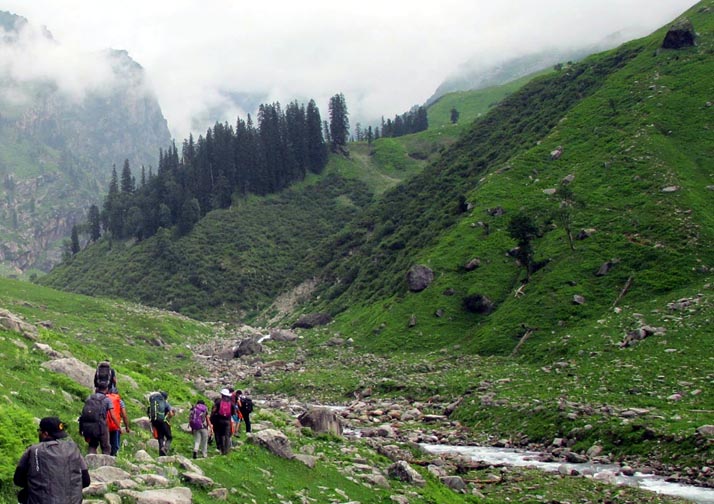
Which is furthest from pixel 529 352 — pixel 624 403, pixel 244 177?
pixel 244 177

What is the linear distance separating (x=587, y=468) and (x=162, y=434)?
1973 centimetres

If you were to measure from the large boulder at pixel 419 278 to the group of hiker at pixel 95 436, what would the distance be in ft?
166

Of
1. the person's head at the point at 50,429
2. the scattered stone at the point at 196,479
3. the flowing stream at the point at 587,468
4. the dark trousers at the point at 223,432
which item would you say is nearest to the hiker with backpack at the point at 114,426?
the scattered stone at the point at 196,479

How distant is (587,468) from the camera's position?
29531 mm

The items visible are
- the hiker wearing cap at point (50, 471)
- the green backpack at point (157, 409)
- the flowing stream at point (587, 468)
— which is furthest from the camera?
the flowing stream at point (587, 468)

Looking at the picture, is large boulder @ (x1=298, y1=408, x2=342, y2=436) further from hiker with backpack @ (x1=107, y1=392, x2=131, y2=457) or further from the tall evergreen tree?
the tall evergreen tree

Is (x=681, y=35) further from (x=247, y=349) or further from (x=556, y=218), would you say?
(x=247, y=349)

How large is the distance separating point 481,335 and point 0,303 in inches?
2155

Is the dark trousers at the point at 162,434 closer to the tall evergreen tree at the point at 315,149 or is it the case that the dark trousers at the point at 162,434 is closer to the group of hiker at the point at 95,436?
the group of hiker at the point at 95,436

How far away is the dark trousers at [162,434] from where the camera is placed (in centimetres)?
2025

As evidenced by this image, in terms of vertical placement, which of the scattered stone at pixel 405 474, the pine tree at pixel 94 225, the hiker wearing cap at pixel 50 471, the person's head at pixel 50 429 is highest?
the pine tree at pixel 94 225

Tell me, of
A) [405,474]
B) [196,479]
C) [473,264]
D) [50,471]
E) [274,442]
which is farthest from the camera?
[473,264]

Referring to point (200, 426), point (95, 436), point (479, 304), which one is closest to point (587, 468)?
point (200, 426)

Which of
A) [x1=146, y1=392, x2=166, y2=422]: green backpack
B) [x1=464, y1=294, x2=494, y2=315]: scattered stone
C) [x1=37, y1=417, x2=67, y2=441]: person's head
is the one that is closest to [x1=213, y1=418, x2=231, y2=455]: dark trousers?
[x1=146, y1=392, x2=166, y2=422]: green backpack
